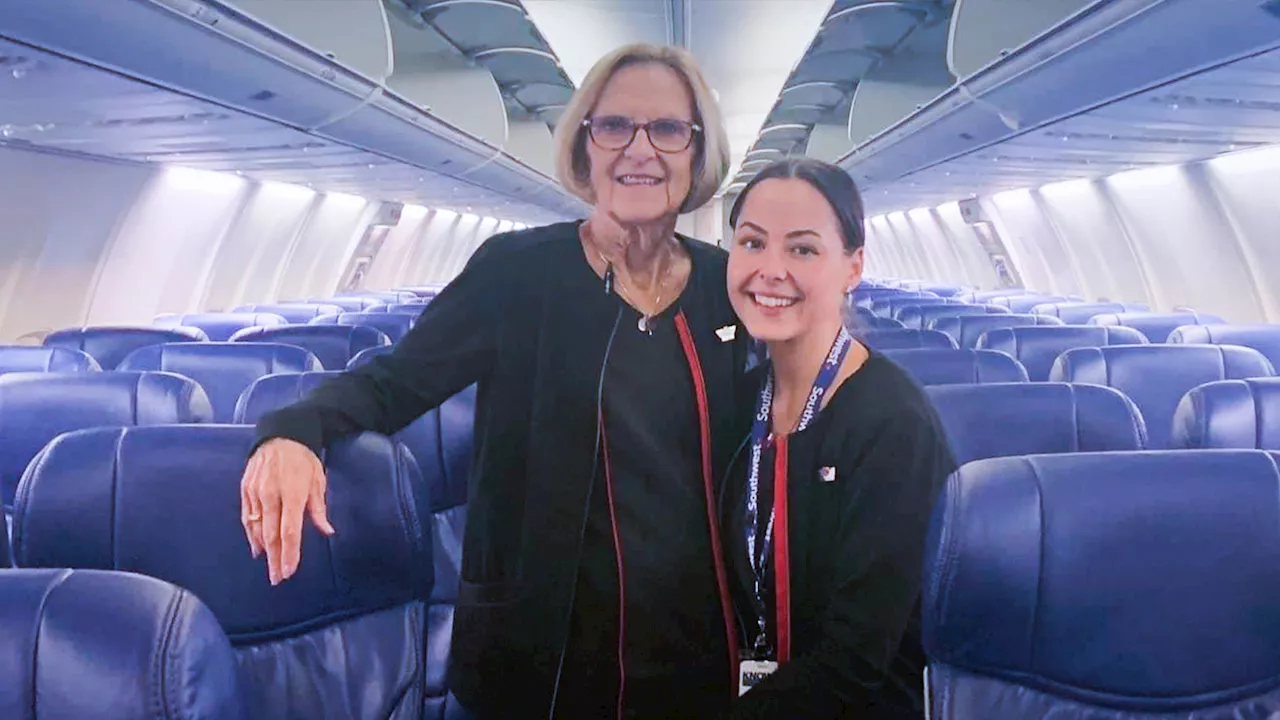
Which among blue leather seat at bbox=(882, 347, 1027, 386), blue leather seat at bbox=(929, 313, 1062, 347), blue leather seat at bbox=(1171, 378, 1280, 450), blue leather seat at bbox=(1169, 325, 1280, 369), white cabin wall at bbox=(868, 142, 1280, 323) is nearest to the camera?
blue leather seat at bbox=(1171, 378, 1280, 450)

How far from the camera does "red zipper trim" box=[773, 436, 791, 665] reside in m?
1.80

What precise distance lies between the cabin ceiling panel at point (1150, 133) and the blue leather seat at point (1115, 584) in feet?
10.4

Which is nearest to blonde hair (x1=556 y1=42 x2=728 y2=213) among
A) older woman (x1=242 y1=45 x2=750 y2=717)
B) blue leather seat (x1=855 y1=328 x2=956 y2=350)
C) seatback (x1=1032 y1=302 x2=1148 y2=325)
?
older woman (x1=242 y1=45 x2=750 y2=717)

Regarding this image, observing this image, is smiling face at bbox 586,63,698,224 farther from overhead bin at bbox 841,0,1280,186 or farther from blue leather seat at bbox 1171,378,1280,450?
overhead bin at bbox 841,0,1280,186

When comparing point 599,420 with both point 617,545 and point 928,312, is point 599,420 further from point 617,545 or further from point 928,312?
point 928,312

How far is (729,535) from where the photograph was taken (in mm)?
1908

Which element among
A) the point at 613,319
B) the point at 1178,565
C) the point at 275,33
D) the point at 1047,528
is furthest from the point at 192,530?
the point at 275,33

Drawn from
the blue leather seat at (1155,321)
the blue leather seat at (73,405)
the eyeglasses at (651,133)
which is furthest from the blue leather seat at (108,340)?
the blue leather seat at (1155,321)

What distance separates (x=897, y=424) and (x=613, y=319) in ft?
1.69

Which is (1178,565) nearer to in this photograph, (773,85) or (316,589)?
(316,589)

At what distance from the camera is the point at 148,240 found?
10930mm

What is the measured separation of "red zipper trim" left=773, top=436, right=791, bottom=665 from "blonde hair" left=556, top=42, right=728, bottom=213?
0.52 m

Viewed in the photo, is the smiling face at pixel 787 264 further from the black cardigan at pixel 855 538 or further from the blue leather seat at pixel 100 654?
the blue leather seat at pixel 100 654

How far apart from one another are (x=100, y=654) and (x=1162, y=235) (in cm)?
1286
